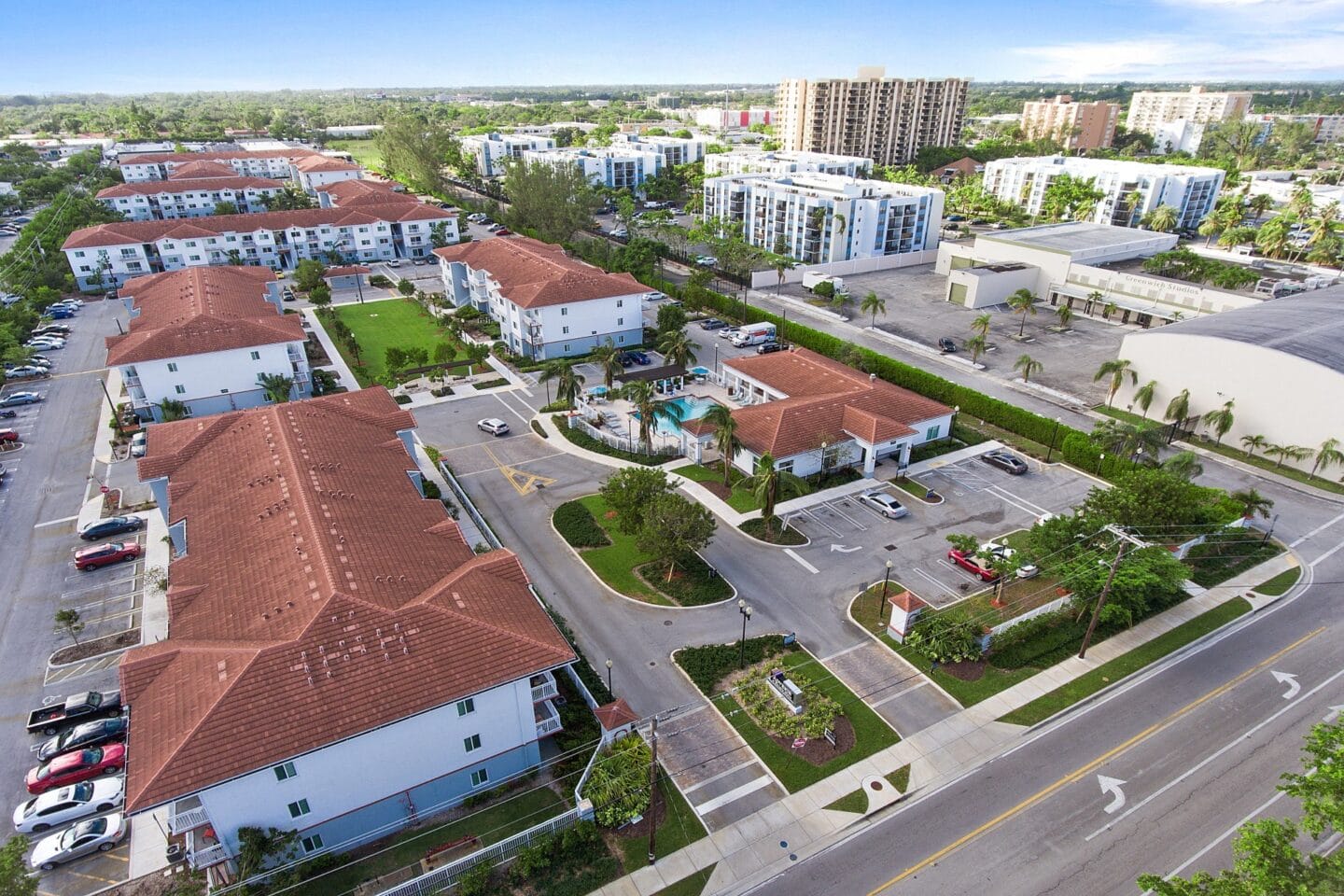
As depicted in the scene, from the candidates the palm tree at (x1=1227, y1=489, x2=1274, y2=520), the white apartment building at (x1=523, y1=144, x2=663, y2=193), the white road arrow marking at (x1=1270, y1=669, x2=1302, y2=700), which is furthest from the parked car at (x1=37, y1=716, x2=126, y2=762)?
the white apartment building at (x1=523, y1=144, x2=663, y2=193)

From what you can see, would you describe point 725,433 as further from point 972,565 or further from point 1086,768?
point 1086,768

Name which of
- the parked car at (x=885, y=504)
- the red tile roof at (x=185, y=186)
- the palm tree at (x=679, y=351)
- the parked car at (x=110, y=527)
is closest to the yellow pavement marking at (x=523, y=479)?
the palm tree at (x=679, y=351)

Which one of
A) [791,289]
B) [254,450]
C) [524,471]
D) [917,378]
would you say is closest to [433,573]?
[254,450]

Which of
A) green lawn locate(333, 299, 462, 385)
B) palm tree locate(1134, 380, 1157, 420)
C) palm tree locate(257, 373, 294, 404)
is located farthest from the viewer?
green lawn locate(333, 299, 462, 385)

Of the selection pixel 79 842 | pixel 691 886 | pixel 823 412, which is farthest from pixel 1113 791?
pixel 79 842

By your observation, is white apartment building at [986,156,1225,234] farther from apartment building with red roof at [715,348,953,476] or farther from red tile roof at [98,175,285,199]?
red tile roof at [98,175,285,199]

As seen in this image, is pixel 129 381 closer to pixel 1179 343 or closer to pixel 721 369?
pixel 721 369
